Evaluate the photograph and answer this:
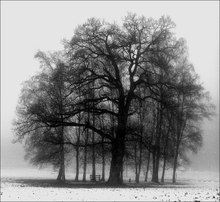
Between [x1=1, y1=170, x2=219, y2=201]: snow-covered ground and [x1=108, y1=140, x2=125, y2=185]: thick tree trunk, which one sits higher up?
[x1=108, y1=140, x2=125, y2=185]: thick tree trunk

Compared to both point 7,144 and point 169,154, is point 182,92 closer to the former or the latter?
point 169,154

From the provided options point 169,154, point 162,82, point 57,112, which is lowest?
point 169,154

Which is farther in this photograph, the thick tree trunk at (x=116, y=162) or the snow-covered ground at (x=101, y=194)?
the thick tree trunk at (x=116, y=162)

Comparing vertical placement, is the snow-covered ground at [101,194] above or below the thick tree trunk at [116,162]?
below

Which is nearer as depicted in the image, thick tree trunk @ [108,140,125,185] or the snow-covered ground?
the snow-covered ground

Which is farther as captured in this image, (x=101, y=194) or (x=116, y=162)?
(x=116, y=162)

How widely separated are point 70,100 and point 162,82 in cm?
872

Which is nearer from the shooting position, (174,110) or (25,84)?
(174,110)

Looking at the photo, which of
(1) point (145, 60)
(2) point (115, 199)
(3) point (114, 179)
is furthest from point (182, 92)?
(2) point (115, 199)

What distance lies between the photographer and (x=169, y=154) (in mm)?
33625

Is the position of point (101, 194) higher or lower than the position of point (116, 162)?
lower

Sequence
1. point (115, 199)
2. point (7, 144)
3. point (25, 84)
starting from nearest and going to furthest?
point (115, 199), point (25, 84), point (7, 144)

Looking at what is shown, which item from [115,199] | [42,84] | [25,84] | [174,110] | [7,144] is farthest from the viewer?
[7,144]

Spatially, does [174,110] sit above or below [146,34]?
below
